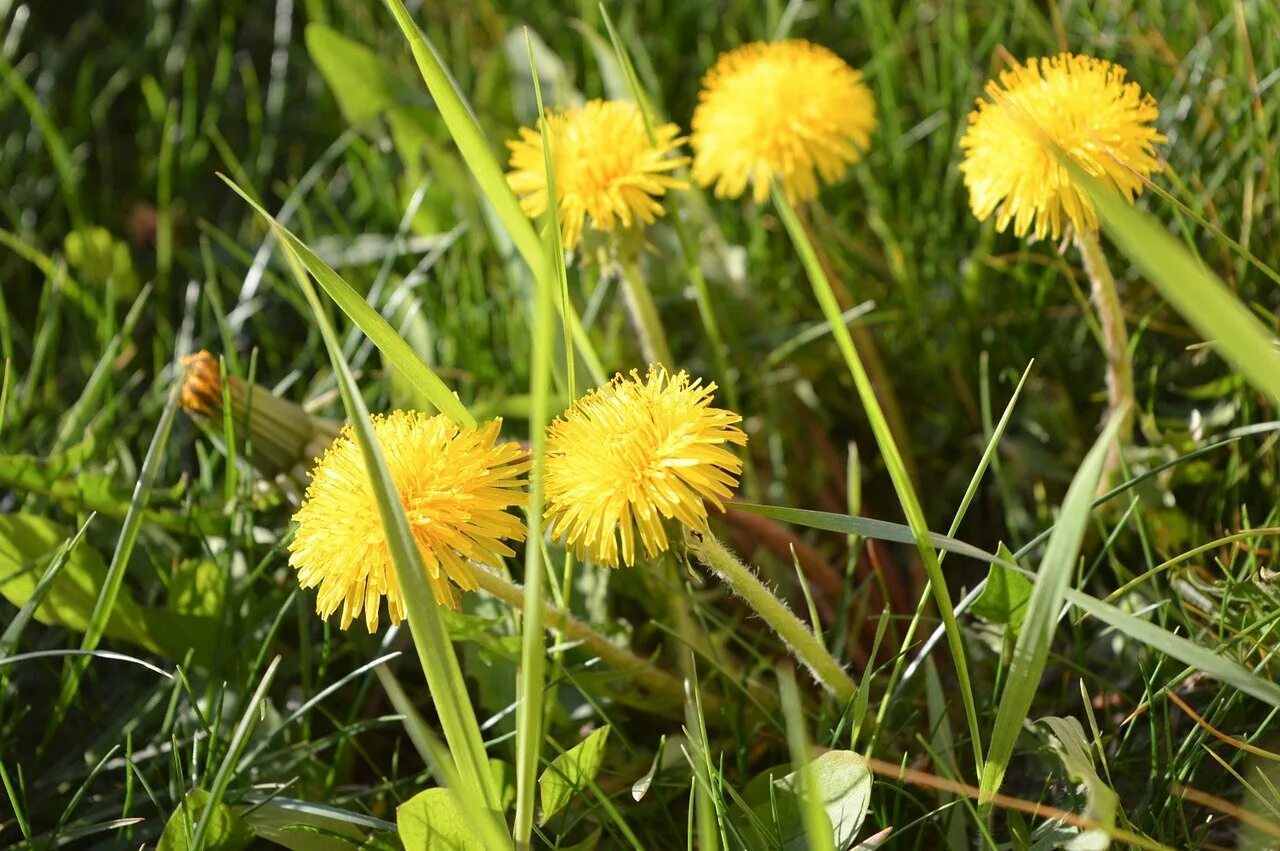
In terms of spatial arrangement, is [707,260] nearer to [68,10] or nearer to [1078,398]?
[1078,398]

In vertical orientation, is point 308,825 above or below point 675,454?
below

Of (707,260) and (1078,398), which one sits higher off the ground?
(707,260)

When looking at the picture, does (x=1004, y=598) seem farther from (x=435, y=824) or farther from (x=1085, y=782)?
(x=435, y=824)

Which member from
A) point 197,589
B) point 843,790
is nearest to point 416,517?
point 843,790

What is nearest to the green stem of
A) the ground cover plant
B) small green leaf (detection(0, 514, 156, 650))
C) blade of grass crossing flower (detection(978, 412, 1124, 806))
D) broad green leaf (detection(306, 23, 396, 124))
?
the ground cover plant

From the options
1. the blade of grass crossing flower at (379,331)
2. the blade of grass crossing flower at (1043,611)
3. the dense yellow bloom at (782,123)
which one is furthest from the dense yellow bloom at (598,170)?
the blade of grass crossing flower at (1043,611)

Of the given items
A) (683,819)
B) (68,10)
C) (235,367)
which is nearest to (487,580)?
(683,819)

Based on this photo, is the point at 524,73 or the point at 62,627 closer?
the point at 62,627
